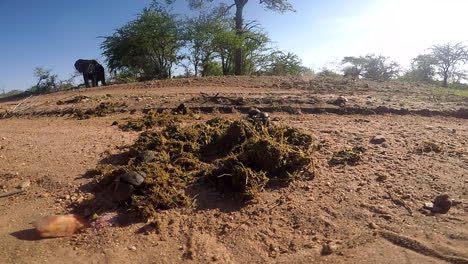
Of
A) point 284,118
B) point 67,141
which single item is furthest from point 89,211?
point 284,118

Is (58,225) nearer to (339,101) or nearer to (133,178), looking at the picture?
(133,178)

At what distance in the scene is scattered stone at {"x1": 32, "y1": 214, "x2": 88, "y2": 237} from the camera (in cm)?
229

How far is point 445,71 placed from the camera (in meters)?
15.6

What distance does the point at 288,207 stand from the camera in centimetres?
262

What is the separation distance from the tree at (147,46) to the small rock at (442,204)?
11236 millimetres

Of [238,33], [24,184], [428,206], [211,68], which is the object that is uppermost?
[238,33]

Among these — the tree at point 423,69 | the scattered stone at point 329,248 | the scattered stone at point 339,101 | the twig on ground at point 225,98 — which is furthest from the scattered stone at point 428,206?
the tree at point 423,69

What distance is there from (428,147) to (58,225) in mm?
4049

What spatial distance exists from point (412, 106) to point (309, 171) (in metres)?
3.70

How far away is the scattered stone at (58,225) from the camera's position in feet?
7.52

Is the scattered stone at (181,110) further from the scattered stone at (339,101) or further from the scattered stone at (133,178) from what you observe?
the scattered stone at (339,101)

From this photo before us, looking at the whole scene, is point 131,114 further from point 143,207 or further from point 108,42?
point 108,42

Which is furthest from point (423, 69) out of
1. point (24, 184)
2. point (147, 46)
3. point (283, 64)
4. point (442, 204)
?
point (24, 184)

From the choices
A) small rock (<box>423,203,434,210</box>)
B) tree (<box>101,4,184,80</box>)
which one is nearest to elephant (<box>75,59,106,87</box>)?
tree (<box>101,4,184,80</box>)
